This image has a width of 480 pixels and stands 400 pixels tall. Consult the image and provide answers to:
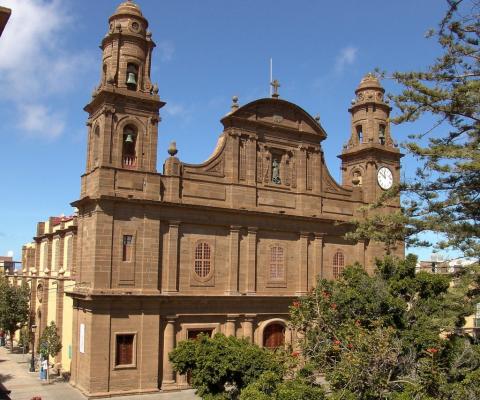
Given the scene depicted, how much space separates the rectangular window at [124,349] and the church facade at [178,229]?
60 millimetres

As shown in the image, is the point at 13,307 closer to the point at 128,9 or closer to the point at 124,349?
the point at 124,349

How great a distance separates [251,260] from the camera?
93.4 feet

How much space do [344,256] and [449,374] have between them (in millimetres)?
15098

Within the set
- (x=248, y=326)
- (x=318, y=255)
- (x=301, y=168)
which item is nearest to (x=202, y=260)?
(x=248, y=326)

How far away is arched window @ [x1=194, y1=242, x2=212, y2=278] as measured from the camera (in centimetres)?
2706

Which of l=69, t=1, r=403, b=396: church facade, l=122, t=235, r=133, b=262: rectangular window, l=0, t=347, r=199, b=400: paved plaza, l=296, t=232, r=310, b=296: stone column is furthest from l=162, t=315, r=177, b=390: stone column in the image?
l=296, t=232, r=310, b=296: stone column

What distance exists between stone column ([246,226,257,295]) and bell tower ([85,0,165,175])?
248 inches

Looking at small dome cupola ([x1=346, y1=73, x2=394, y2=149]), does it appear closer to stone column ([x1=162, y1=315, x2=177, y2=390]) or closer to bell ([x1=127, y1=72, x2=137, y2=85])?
bell ([x1=127, y1=72, x2=137, y2=85])

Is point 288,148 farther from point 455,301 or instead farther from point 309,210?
point 455,301

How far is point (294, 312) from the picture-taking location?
18484mm

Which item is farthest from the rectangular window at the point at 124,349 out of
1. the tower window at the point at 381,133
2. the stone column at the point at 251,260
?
the tower window at the point at 381,133

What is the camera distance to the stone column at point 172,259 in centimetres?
2592

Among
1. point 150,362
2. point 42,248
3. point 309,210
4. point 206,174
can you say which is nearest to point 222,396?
point 150,362

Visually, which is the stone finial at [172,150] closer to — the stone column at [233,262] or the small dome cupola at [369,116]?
the stone column at [233,262]
